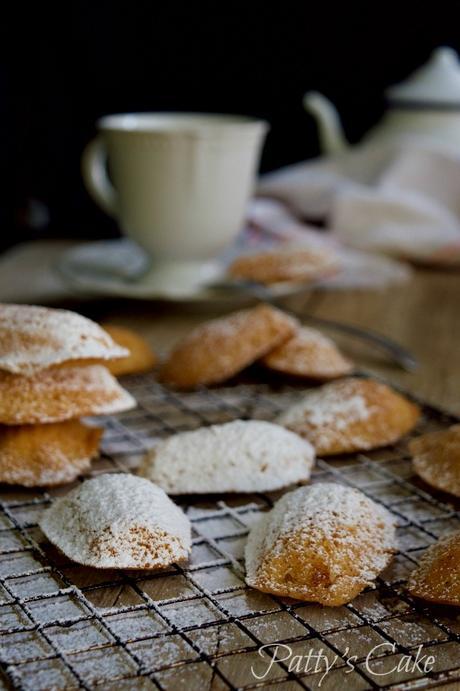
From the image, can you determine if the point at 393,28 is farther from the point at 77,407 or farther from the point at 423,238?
the point at 77,407

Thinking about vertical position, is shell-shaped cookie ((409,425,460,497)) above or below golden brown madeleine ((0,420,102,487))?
above

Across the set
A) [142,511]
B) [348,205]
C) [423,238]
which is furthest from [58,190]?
[142,511]

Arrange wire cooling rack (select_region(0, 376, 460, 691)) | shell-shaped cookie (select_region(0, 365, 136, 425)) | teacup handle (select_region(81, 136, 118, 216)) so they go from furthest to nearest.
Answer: teacup handle (select_region(81, 136, 118, 216))
shell-shaped cookie (select_region(0, 365, 136, 425))
wire cooling rack (select_region(0, 376, 460, 691))

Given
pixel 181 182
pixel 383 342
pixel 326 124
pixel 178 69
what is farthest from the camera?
pixel 178 69

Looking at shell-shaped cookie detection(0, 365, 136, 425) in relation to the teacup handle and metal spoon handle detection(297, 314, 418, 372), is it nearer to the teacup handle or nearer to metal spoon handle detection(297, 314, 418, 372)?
metal spoon handle detection(297, 314, 418, 372)

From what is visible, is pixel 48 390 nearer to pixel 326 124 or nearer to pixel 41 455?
pixel 41 455

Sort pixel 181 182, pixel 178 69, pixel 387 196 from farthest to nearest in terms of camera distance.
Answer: pixel 178 69, pixel 387 196, pixel 181 182

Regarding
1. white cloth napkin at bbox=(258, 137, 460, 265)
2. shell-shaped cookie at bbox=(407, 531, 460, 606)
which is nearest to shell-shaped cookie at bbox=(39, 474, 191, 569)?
shell-shaped cookie at bbox=(407, 531, 460, 606)

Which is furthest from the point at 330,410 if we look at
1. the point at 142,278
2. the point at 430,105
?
the point at 430,105
